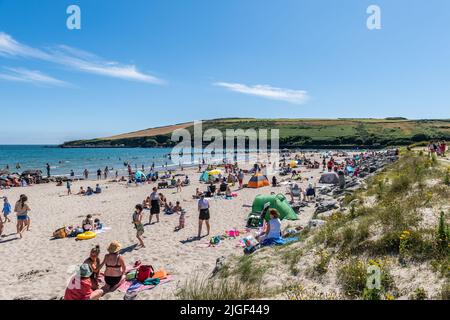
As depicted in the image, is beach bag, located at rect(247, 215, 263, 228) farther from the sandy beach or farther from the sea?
the sea

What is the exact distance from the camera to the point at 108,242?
39.7ft

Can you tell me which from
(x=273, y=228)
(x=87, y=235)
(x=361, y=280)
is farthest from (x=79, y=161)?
(x=361, y=280)

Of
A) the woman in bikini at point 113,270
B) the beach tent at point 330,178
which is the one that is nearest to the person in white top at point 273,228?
the woman in bikini at point 113,270

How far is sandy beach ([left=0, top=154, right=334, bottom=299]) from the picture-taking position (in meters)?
8.11

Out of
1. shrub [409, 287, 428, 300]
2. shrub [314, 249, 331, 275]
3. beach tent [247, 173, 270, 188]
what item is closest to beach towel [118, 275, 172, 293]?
Result: shrub [314, 249, 331, 275]

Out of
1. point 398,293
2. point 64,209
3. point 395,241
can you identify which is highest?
point 395,241

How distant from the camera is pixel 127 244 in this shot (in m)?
11.5

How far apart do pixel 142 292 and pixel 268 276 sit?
116 inches

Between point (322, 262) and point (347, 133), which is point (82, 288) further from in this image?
point (347, 133)

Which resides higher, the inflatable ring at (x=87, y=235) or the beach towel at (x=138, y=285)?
the beach towel at (x=138, y=285)

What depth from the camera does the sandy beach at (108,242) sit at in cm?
811

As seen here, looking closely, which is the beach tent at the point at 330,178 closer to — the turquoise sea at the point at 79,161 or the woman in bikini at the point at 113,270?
the woman in bikini at the point at 113,270
